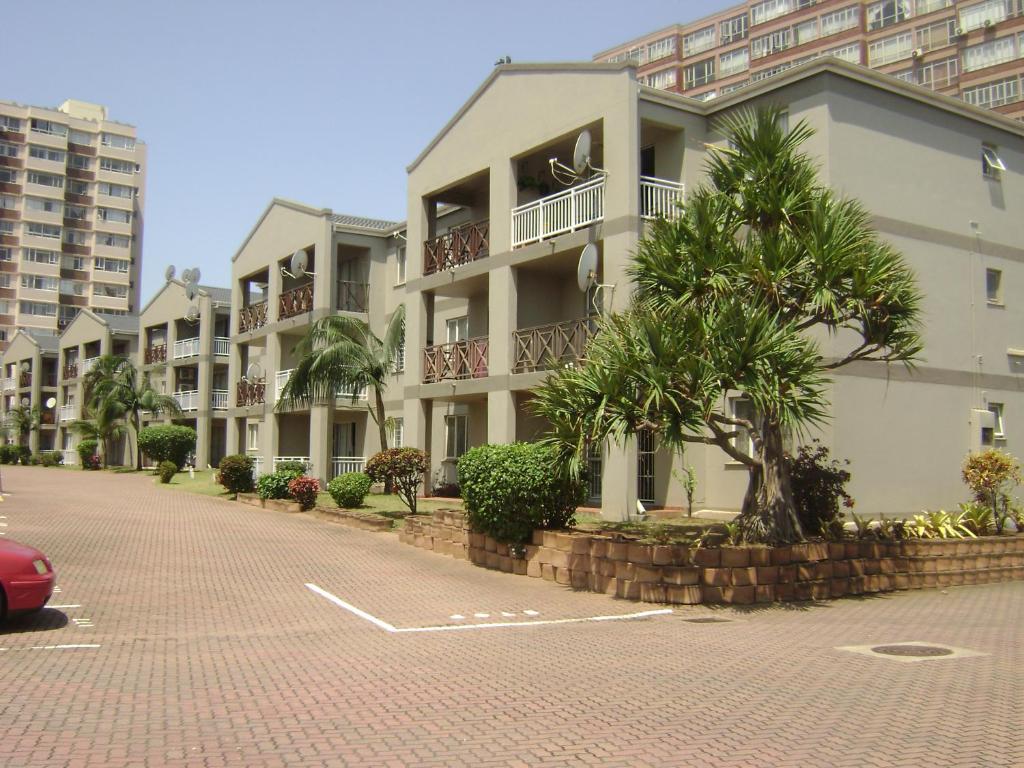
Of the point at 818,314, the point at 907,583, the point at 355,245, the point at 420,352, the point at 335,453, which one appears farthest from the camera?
the point at 335,453

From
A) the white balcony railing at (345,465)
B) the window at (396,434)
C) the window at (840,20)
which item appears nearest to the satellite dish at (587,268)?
the window at (396,434)

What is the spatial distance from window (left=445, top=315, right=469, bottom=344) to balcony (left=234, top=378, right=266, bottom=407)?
40.0 ft

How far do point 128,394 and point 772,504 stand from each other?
41.0 meters

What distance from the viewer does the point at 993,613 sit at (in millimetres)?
12727

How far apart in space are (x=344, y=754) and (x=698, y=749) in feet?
7.80

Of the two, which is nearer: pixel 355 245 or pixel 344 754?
pixel 344 754

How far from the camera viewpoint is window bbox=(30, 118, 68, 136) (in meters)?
96.1

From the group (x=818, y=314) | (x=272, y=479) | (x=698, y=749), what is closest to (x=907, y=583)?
(x=818, y=314)

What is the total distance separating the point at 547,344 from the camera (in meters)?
22.2

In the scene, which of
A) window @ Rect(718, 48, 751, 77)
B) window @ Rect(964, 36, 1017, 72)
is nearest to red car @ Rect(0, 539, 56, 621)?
window @ Rect(964, 36, 1017, 72)

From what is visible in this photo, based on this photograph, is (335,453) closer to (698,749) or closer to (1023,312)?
(1023,312)

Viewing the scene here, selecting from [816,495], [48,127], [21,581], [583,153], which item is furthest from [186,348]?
[48,127]

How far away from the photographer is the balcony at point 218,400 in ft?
156

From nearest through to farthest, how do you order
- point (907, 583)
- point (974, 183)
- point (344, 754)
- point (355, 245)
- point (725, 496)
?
point (344, 754) → point (907, 583) → point (725, 496) → point (974, 183) → point (355, 245)
